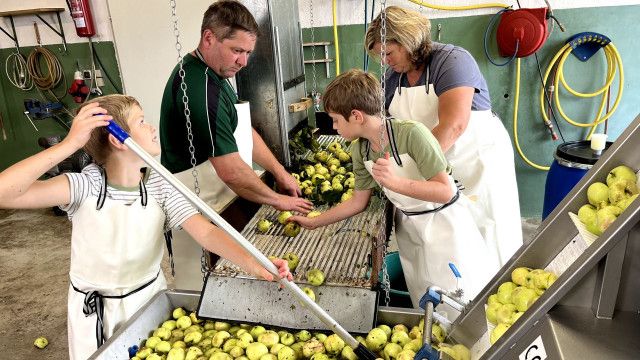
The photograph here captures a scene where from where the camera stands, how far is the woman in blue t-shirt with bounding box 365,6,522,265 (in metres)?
2.37

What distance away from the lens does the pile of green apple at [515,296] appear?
1.04 meters

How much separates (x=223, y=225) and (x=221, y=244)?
1.65ft

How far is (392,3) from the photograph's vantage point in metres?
4.17

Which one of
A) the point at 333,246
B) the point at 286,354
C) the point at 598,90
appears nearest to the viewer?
the point at 286,354

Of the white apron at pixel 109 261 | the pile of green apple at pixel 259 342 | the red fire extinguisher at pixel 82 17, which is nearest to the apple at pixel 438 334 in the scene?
the pile of green apple at pixel 259 342

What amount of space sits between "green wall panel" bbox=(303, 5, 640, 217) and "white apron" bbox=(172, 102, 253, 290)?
219cm

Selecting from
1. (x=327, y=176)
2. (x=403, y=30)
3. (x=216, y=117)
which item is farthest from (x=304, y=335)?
(x=403, y=30)

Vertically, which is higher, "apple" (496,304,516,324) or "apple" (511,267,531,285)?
"apple" (511,267,531,285)

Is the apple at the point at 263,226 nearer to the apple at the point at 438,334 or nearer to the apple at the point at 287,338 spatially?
the apple at the point at 287,338

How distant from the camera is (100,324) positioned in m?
1.72

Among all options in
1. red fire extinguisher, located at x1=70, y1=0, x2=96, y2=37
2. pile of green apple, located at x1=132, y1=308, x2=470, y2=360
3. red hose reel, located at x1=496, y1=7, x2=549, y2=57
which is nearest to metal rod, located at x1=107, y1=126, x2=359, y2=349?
pile of green apple, located at x1=132, y1=308, x2=470, y2=360

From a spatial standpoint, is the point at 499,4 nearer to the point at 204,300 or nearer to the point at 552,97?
the point at 552,97

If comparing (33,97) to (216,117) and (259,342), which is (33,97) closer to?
(216,117)

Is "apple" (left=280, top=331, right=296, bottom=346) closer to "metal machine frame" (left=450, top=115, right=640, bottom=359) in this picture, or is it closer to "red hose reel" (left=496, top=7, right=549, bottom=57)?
"metal machine frame" (left=450, top=115, right=640, bottom=359)
